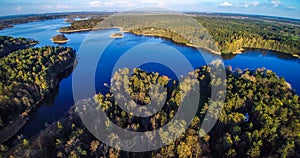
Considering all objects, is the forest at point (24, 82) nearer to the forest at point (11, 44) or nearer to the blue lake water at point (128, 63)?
the blue lake water at point (128, 63)

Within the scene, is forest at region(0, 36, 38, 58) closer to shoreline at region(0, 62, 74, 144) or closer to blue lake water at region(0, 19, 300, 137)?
blue lake water at region(0, 19, 300, 137)

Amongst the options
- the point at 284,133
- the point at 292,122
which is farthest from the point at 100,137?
the point at 292,122

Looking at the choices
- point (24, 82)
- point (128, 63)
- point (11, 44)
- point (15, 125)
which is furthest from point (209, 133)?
point (11, 44)

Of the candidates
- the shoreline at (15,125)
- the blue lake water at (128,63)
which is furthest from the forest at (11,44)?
the shoreline at (15,125)

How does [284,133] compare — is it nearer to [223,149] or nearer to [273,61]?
[223,149]

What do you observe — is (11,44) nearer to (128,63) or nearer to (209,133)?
(128,63)

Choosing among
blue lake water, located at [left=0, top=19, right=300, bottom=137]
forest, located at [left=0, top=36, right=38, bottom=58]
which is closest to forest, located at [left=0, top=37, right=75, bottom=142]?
blue lake water, located at [left=0, top=19, right=300, bottom=137]

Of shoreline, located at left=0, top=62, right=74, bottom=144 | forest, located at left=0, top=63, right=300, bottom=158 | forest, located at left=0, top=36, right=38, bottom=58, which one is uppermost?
forest, located at left=0, top=36, right=38, bottom=58
